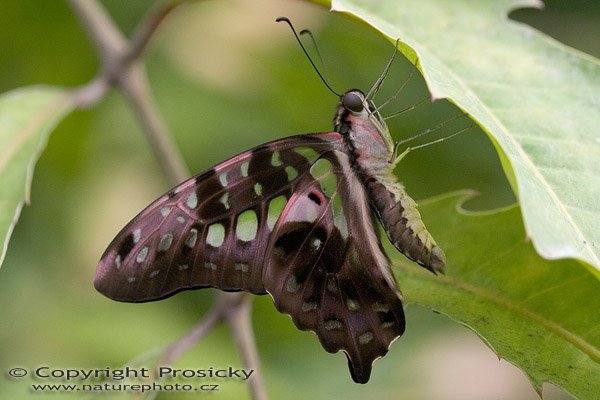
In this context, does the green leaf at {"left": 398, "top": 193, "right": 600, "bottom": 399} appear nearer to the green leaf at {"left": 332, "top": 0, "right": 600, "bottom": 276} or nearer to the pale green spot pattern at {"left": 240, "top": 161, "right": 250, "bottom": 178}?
the green leaf at {"left": 332, "top": 0, "right": 600, "bottom": 276}

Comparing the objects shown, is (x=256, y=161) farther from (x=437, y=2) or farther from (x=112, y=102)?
(x=112, y=102)

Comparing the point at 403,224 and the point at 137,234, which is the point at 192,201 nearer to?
the point at 137,234

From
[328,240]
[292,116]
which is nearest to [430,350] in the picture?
[292,116]

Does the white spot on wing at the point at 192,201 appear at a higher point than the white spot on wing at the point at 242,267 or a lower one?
higher

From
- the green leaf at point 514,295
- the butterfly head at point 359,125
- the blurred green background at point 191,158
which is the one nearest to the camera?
the green leaf at point 514,295

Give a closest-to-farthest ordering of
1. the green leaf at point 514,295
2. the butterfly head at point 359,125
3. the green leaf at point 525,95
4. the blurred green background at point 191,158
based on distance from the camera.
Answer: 1. the green leaf at point 525,95
2. the green leaf at point 514,295
3. the butterfly head at point 359,125
4. the blurred green background at point 191,158

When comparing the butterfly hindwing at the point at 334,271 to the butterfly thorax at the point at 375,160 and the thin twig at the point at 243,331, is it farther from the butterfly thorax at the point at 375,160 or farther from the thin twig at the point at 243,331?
the thin twig at the point at 243,331

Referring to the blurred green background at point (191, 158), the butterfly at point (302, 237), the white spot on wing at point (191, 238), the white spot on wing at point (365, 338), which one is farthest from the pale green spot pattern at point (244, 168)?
the blurred green background at point (191, 158)
